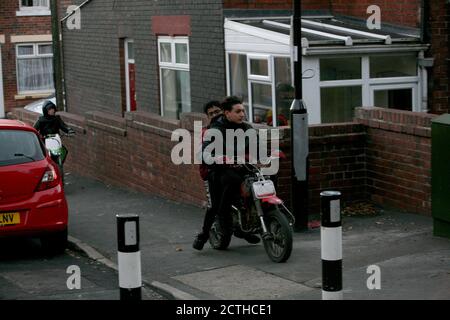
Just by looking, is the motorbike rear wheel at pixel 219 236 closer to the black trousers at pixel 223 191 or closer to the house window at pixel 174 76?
the black trousers at pixel 223 191

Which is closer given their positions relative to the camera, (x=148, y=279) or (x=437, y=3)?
(x=148, y=279)

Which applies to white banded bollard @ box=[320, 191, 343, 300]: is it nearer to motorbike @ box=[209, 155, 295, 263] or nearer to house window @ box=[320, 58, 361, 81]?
motorbike @ box=[209, 155, 295, 263]

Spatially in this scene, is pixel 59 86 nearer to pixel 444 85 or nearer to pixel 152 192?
pixel 152 192

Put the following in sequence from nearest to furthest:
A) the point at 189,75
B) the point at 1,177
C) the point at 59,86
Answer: the point at 1,177 < the point at 189,75 < the point at 59,86

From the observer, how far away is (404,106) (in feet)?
54.7

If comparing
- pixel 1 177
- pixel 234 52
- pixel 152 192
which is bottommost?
pixel 152 192

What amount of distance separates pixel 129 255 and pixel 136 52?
584 inches

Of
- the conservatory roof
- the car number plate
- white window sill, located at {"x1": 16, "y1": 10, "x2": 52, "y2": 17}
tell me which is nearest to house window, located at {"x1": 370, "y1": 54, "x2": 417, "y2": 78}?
the conservatory roof

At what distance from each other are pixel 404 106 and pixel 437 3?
182 cm

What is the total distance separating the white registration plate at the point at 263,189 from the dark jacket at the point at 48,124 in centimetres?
852

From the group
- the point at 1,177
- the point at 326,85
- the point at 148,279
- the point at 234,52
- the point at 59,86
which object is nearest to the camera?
the point at 148,279

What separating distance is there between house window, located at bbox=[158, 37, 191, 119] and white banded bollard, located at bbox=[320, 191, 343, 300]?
A: 478 inches

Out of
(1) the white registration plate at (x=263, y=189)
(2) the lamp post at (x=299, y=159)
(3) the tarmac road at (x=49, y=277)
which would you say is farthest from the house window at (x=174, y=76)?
(1) the white registration plate at (x=263, y=189)

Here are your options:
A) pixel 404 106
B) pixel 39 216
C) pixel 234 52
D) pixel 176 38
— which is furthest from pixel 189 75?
pixel 39 216
